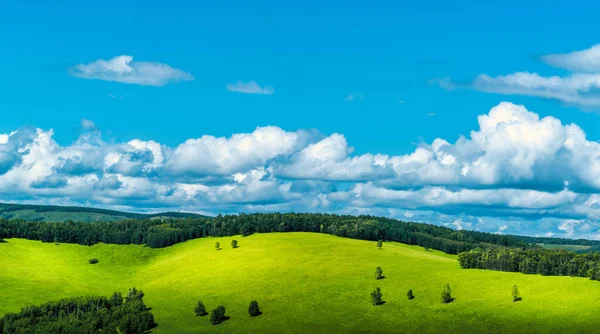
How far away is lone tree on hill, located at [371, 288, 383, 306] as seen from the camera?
559ft

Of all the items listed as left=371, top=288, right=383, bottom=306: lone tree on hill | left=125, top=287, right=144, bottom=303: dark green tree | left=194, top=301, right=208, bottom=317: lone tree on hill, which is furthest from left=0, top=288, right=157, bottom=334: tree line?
left=371, top=288, right=383, bottom=306: lone tree on hill

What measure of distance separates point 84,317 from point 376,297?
75.4 m

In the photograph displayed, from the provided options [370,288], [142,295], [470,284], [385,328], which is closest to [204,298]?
[142,295]

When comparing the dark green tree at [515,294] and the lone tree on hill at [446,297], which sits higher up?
the dark green tree at [515,294]

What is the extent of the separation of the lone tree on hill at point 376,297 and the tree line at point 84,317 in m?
55.9

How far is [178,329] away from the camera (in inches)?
6284

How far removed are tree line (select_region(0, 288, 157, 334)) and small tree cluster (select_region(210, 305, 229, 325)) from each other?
14.5m

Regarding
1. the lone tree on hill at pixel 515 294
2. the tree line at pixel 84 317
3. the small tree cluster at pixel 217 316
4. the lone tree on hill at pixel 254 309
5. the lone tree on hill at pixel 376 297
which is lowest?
the tree line at pixel 84 317

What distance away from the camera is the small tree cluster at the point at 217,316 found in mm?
164000

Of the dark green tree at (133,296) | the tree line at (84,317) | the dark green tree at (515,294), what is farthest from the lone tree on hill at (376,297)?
the dark green tree at (133,296)

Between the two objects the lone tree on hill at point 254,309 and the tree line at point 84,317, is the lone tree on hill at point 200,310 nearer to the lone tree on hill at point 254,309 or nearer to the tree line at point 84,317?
the tree line at point 84,317

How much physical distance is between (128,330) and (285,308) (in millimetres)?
39977

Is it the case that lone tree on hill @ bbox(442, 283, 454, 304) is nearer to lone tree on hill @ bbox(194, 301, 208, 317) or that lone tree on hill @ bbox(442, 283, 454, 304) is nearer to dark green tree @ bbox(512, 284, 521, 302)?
dark green tree @ bbox(512, 284, 521, 302)

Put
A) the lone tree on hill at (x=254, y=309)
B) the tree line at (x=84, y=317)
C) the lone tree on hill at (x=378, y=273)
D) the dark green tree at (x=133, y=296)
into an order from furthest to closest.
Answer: the lone tree on hill at (x=378, y=273) → the dark green tree at (x=133, y=296) → the lone tree on hill at (x=254, y=309) → the tree line at (x=84, y=317)
